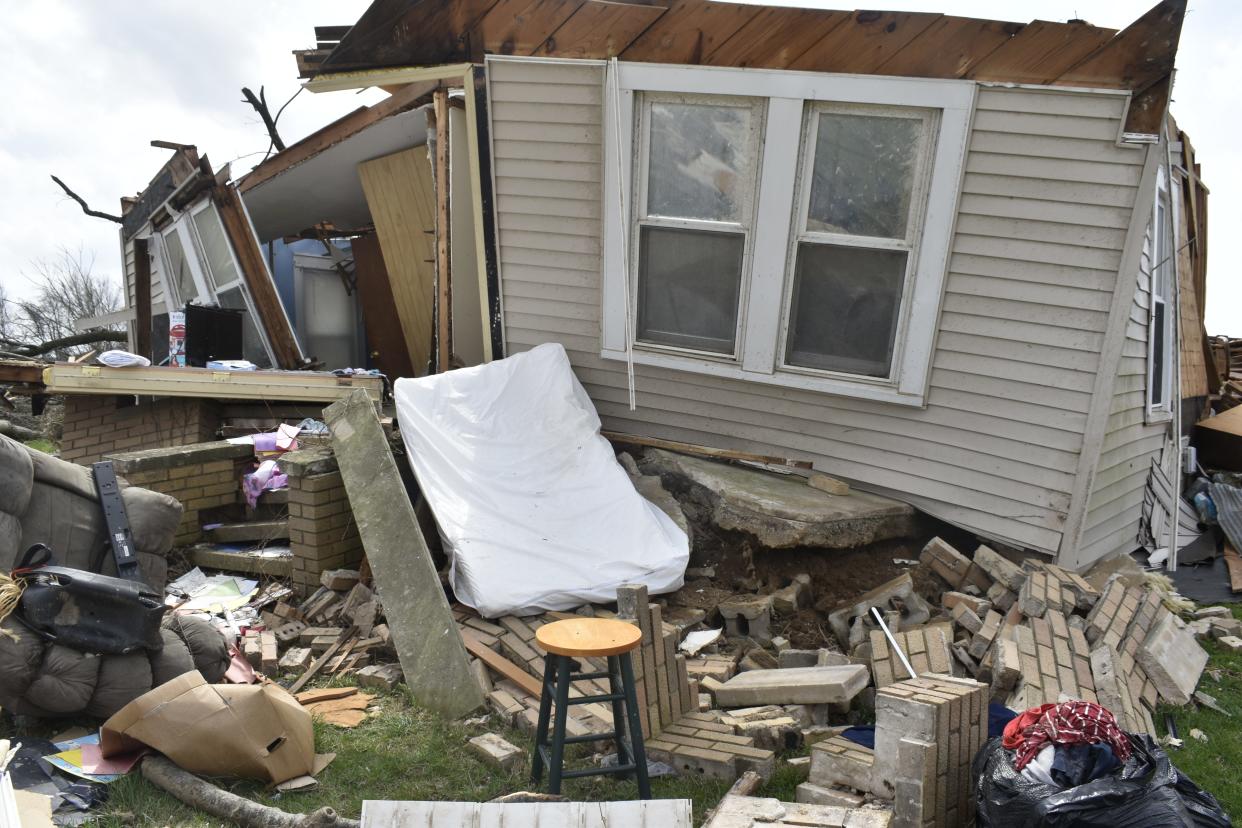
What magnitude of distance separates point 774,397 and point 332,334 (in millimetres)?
6387

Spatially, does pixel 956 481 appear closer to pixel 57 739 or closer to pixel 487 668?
pixel 487 668

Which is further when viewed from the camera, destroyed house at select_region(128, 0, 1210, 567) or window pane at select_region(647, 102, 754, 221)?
window pane at select_region(647, 102, 754, 221)

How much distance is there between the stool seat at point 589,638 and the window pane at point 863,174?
3.59 meters

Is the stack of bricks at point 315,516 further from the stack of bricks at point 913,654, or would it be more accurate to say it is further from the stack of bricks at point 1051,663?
→ the stack of bricks at point 1051,663

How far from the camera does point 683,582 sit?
5.64 metres

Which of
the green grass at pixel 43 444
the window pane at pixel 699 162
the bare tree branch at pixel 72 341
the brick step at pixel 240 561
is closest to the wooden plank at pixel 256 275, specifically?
the brick step at pixel 240 561

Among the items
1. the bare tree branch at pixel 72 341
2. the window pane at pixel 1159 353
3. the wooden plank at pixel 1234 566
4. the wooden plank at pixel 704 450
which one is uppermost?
the window pane at pixel 1159 353

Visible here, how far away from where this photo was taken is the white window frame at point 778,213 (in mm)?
5590

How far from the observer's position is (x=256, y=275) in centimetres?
874

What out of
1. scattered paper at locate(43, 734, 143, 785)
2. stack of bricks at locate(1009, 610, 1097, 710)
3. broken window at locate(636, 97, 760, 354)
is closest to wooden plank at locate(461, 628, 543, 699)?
scattered paper at locate(43, 734, 143, 785)

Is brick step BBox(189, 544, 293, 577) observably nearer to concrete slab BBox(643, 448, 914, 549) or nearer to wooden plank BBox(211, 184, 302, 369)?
concrete slab BBox(643, 448, 914, 549)

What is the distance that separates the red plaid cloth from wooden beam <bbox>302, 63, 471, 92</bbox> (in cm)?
591

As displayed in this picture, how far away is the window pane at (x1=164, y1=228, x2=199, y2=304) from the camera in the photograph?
32.0 ft

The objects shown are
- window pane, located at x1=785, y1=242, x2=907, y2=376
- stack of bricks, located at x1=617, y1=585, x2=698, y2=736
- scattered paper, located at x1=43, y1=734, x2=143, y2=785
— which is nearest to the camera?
scattered paper, located at x1=43, y1=734, x2=143, y2=785
